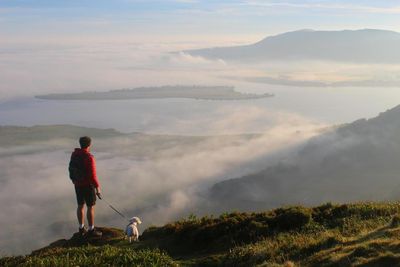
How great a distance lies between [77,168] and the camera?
52.5 ft

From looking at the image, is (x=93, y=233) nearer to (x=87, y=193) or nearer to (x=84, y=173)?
(x=87, y=193)

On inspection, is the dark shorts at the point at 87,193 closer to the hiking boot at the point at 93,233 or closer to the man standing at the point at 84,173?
the man standing at the point at 84,173

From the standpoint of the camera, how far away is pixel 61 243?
1758 centimetres

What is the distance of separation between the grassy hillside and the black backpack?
2130 millimetres

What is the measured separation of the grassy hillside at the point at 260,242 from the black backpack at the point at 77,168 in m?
2.13

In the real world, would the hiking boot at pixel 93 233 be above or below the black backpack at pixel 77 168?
below

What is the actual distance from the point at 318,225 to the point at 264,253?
3.77 meters

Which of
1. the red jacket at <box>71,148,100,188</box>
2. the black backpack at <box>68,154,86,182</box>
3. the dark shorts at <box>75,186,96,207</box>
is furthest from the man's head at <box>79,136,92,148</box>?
the dark shorts at <box>75,186,96,207</box>

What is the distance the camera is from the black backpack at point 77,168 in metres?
15.9

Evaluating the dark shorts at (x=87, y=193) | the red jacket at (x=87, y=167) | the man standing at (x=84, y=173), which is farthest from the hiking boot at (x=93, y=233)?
the red jacket at (x=87, y=167)

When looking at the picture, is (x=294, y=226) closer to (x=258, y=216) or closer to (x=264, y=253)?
(x=258, y=216)

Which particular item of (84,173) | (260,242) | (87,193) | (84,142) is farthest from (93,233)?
(260,242)

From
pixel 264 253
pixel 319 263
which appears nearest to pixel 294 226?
pixel 264 253

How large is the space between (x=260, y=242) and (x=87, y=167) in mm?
5840
